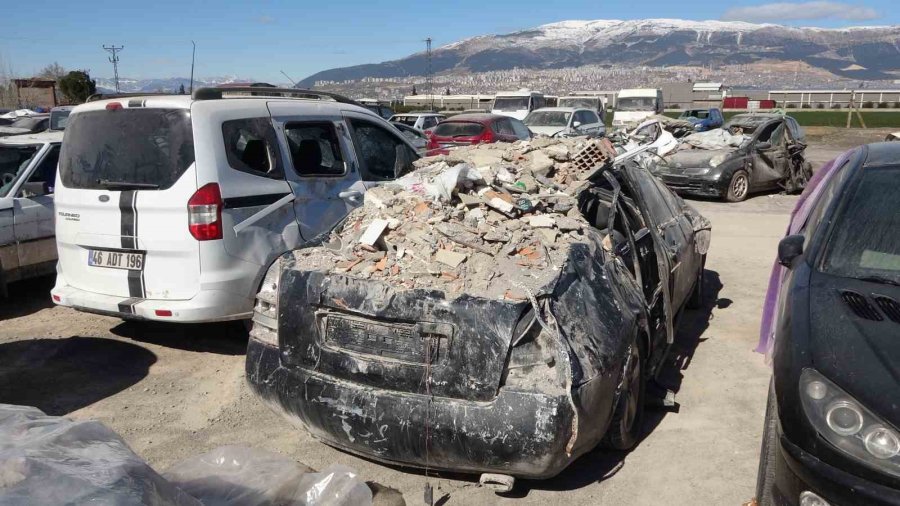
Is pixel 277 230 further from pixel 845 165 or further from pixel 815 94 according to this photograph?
pixel 815 94

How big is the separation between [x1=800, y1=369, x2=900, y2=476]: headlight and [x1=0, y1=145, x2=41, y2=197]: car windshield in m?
7.20

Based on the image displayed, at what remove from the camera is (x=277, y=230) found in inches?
214

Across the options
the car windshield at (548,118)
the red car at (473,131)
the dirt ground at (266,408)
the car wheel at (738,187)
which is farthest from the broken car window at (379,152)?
the car windshield at (548,118)

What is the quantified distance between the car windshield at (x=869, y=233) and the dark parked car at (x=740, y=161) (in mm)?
9696

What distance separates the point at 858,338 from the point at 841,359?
0.54 feet

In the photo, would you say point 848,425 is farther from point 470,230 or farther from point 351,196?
point 351,196

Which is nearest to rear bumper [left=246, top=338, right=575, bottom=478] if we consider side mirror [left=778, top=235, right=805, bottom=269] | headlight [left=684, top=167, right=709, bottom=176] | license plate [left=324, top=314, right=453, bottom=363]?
license plate [left=324, top=314, right=453, bottom=363]

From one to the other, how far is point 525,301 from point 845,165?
8.59 ft

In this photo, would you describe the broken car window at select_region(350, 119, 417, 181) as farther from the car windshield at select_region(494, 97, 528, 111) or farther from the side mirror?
the car windshield at select_region(494, 97, 528, 111)

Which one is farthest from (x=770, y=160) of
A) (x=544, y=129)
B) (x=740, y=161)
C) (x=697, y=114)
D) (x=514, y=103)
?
(x=697, y=114)

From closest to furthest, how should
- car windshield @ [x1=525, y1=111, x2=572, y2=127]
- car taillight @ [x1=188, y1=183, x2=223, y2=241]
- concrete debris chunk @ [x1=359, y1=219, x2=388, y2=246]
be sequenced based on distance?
concrete debris chunk @ [x1=359, y1=219, x2=388, y2=246], car taillight @ [x1=188, y1=183, x2=223, y2=241], car windshield @ [x1=525, y1=111, x2=572, y2=127]

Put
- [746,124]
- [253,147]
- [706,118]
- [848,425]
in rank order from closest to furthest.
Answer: [848,425] → [253,147] → [746,124] → [706,118]

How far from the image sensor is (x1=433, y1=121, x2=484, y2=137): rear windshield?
16.0 meters

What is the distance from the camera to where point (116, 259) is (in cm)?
509
